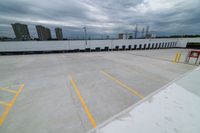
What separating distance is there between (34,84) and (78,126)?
13.3ft

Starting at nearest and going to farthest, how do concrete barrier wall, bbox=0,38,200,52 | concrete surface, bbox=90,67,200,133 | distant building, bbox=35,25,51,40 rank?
1. concrete surface, bbox=90,67,200,133
2. concrete barrier wall, bbox=0,38,200,52
3. distant building, bbox=35,25,51,40

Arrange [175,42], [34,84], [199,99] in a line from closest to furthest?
[199,99] < [34,84] < [175,42]

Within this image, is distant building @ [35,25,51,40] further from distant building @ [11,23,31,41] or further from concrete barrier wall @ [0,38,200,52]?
concrete barrier wall @ [0,38,200,52]

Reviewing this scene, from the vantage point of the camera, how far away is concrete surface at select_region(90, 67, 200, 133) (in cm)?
136

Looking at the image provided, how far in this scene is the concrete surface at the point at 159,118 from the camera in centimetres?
136

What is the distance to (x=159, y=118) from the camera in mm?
1599

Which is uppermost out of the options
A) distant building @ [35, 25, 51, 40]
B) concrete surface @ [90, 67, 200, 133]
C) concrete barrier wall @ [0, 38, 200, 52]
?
distant building @ [35, 25, 51, 40]

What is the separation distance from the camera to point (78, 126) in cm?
239

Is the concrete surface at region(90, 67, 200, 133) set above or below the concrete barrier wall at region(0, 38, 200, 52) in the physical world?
below

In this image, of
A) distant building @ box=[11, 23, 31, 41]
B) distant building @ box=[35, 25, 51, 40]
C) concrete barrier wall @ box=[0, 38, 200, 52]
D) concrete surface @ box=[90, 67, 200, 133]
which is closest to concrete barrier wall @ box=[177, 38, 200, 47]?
concrete barrier wall @ box=[0, 38, 200, 52]

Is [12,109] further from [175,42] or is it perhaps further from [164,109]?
[175,42]

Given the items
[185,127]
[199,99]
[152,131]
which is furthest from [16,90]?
[199,99]

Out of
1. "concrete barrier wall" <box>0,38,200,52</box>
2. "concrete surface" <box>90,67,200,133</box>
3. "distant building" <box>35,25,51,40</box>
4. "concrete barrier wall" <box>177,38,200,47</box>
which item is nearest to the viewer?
"concrete surface" <box>90,67,200,133</box>

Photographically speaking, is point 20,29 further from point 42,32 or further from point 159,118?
point 159,118
